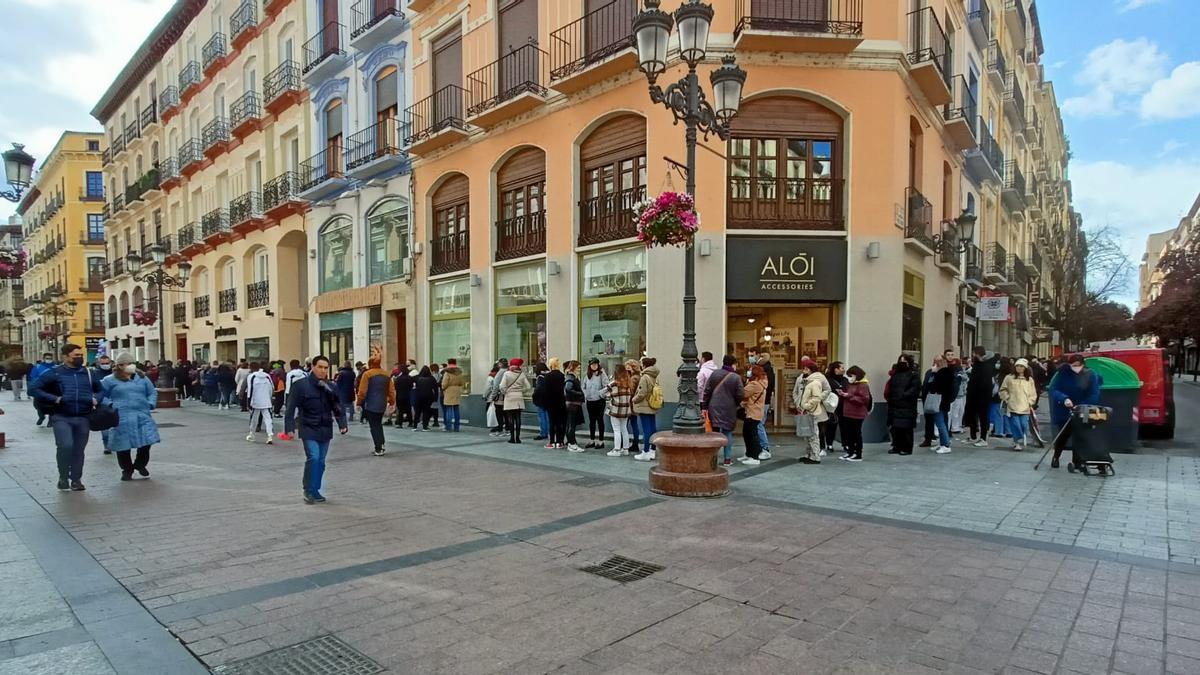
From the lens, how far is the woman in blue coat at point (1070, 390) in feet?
28.9

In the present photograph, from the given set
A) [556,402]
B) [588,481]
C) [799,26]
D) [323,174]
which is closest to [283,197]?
[323,174]

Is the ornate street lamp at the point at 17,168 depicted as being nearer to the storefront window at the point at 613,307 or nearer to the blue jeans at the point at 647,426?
the storefront window at the point at 613,307

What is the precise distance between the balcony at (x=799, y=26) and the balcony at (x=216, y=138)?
78.5 ft

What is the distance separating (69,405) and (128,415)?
2.66ft

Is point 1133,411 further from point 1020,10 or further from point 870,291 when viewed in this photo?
point 1020,10

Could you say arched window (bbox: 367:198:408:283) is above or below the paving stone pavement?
above

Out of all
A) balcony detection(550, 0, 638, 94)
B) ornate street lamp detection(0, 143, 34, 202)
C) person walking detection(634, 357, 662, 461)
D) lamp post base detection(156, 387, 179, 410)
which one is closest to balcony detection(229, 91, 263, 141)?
lamp post base detection(156, 387, 179, 410)

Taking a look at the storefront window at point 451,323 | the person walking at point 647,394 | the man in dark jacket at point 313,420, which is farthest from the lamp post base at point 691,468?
the storefront window at point 451,323

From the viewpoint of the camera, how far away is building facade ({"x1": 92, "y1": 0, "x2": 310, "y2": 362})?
23625 millimetres

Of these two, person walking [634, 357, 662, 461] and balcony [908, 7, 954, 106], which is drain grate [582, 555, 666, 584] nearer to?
person walking [634, 357, 662, 461]

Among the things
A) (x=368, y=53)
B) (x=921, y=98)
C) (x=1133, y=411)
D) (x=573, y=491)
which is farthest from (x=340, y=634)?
(x=368, y=53)

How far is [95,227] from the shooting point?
46.6m

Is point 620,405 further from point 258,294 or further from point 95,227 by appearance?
point 95,227

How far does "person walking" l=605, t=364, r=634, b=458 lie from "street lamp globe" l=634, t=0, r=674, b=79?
201 inches
